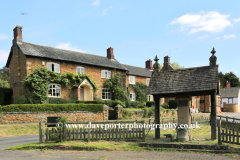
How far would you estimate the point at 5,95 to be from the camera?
27766 mm

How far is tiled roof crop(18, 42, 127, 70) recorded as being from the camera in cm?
2654

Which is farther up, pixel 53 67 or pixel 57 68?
pixel 53 67

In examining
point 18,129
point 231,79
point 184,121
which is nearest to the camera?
point 184,121

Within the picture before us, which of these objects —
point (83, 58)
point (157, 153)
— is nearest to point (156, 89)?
point (157, 153)

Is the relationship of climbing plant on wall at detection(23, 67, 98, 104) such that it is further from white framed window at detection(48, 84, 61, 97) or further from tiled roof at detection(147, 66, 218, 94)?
tiled roof at detection(147, 66, 218, 94)

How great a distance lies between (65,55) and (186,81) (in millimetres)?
21749

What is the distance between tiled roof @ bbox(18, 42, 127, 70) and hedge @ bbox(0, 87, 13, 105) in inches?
243

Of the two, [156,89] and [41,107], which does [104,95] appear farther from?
[156,89]

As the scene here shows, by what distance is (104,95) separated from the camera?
32719mm

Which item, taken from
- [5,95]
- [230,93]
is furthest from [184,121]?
[230,93]

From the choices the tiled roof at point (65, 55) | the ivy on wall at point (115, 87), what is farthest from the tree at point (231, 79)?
the tiled roof at point (65, 55)

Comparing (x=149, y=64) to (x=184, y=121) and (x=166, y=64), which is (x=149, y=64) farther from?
(x=184, y=121)

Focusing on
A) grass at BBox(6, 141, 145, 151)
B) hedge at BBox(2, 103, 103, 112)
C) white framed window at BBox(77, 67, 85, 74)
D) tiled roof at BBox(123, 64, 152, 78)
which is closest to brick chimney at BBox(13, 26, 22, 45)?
white framed window at BBox(77, 67, 85, 74)

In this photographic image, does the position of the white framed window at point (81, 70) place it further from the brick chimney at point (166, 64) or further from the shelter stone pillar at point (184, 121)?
the brick chimney at point (166, 64)
